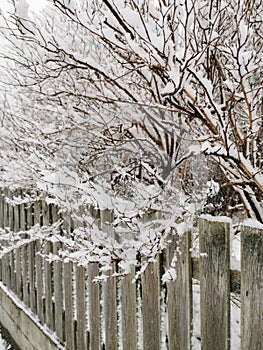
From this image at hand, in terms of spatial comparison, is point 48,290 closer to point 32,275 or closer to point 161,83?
point 32,275

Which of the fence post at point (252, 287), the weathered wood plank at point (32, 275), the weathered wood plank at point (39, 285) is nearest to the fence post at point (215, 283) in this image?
the fence post at point (252, 287)

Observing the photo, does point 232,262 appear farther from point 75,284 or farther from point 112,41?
point 75,284

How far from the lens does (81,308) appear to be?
2664 mm

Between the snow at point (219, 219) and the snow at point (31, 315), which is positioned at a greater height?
the snow at point (219, 219)

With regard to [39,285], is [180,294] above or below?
above

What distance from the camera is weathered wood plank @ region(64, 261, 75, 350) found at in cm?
278

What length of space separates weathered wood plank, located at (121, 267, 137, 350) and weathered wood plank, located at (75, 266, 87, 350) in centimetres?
49

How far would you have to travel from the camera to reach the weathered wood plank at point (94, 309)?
2459 millimetres

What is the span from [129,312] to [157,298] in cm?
30

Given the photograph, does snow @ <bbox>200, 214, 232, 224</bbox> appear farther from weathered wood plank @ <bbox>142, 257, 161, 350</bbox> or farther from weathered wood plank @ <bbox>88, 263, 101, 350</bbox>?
weathered wood plank @ <bbox>88, 263, 101, 350</bbox>

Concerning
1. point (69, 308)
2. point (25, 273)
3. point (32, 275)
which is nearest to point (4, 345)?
point (25, 273)

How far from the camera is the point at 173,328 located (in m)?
1.86

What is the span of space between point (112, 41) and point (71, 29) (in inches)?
101

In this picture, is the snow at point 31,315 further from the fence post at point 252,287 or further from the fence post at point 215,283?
the fence post at point 252,287
